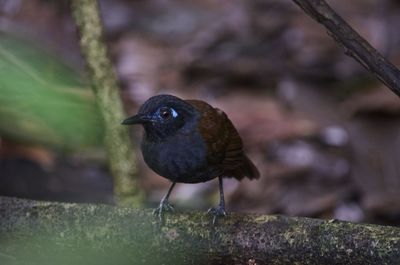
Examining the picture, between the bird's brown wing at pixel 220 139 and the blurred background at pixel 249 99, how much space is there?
53 centimetres

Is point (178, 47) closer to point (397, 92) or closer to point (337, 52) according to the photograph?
point (337, 52)

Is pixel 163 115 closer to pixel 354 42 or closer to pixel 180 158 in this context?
pixel 180 158

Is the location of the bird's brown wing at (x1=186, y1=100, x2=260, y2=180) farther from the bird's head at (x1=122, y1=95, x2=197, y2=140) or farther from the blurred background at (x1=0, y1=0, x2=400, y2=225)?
the blurred background at (x1=0, y1=0, x2=400, y2=225)

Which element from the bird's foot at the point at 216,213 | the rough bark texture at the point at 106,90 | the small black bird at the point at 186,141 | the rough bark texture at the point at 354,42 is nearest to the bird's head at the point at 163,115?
the small black bird at the point at 186,141

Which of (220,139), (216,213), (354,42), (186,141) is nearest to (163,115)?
(186,141)

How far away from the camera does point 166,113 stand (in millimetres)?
4113

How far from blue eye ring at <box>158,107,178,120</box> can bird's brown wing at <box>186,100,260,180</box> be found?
0.48ft

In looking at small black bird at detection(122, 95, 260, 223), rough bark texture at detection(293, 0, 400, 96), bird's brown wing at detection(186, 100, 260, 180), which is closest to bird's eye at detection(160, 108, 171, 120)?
small black bird at detection(122, 95, 260, 223)

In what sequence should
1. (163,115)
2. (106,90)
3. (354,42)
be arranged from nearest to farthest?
(354,42) → (163,115) → (106,90)

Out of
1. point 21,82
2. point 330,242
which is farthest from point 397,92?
point 21,82

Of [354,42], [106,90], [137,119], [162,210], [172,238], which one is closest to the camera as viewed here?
[354,42]

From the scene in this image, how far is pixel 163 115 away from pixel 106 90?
0.55 metres

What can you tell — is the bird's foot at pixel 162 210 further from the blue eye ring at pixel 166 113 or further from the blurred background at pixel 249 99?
the blurred background at pixel 249 99

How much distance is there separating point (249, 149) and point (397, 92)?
3438mm
